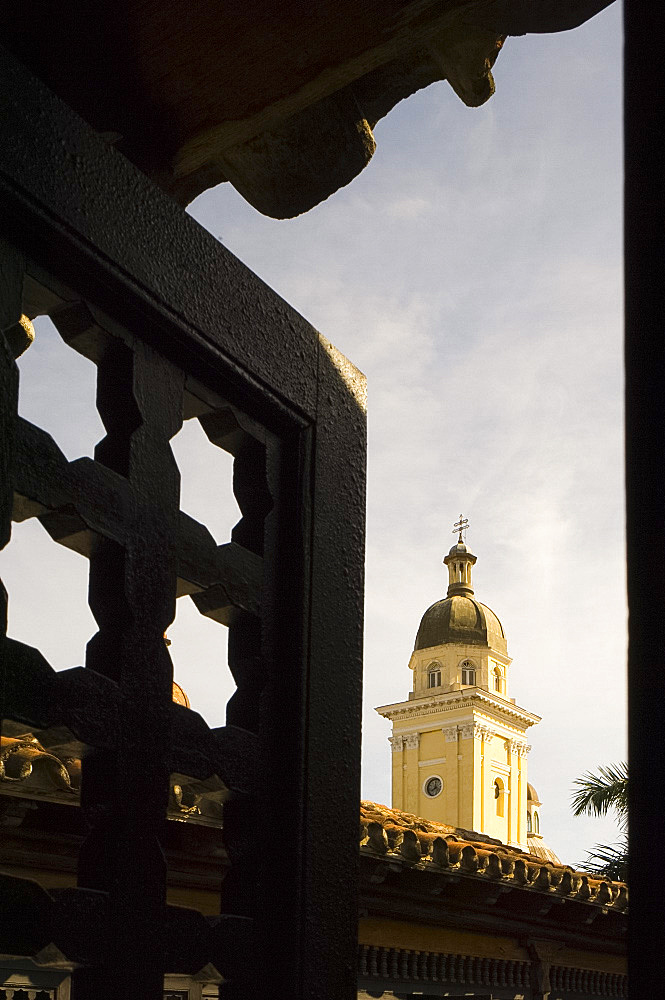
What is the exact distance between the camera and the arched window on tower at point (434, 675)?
3694 centimetres

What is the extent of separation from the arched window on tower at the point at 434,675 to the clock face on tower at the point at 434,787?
9.81 ft

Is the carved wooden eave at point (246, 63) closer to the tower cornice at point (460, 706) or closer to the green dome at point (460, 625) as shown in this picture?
the tower cornice at point (460, 706)

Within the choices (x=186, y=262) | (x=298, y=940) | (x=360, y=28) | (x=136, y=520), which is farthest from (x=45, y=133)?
(x=298, y=940)

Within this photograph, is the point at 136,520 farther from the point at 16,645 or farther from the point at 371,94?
the point at 371,94

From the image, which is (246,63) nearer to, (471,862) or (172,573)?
(172,573)

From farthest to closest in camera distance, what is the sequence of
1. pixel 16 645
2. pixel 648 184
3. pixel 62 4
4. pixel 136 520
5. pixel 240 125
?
pixel 240 125 < pixel 62 4 < pixel 136 520 < pixel 16 645 < pixel 648 184

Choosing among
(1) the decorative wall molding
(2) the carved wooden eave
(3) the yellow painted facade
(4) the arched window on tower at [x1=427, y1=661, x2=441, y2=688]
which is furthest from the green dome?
(2) the carved wooden eave

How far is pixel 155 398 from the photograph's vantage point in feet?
3.75

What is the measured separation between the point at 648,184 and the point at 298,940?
81 centimetres

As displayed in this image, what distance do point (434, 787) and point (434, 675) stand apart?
359cm

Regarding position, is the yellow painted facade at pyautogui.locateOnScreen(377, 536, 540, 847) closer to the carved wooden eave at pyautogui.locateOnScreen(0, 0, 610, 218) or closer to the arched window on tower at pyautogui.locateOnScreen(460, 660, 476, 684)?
the arched window on tower at pyautogui.locateOnScreen(460, 660, 476, 684)

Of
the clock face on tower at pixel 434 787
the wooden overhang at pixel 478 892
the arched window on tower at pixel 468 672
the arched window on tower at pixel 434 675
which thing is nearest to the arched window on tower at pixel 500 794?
the clock face on tower at pixel 434 787

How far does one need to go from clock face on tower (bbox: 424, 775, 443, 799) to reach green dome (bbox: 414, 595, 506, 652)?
14.0 feet

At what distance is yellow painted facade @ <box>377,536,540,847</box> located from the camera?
34719 mm
